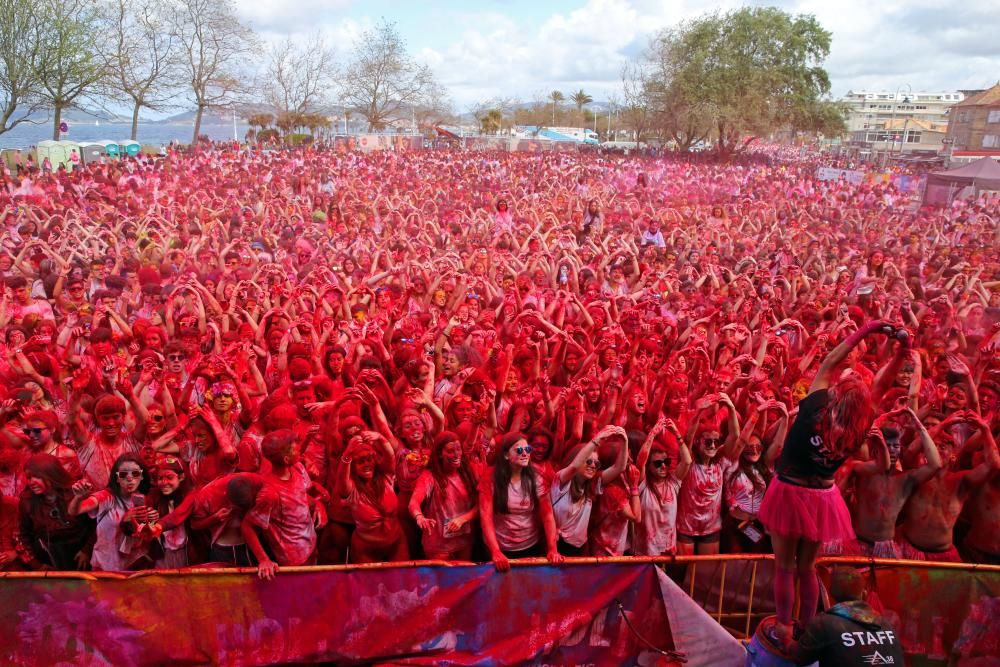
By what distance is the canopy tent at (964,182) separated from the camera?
11.6 meters

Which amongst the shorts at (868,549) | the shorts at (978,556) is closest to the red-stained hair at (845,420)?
the shorts at (868,549)

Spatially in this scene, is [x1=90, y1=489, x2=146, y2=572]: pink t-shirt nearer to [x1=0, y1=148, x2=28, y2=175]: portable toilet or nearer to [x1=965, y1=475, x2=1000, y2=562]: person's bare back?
[x1=965, y1=475, x2=1000, y2=562]: person's bare back

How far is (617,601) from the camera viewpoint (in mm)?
3193

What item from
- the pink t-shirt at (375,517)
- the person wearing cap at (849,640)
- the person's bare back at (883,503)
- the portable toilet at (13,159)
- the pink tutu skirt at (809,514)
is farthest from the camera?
the portable toilet at (13,159)

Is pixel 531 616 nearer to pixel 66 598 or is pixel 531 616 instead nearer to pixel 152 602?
pixel 152 602

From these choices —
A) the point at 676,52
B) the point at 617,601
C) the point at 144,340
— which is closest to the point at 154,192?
the point at 144,340

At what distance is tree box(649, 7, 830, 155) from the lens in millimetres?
17516

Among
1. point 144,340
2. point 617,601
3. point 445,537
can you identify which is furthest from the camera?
point 144,340

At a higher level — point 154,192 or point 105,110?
point 105,110

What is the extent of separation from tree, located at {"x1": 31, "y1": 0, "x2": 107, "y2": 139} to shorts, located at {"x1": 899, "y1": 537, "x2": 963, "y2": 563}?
2315 centimetres

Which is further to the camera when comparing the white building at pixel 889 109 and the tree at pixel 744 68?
the white building at pixel 889 109

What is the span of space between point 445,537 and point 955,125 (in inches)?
807

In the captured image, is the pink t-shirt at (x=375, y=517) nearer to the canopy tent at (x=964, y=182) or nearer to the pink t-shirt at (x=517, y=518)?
the pink t-shirt at (x=517, y=518)

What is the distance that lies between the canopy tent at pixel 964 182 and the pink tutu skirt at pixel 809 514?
1170 centimetres
